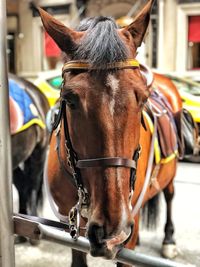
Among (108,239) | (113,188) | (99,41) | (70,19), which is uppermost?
(70,19)

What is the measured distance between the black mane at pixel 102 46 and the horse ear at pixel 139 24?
9cm

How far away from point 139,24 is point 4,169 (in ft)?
2.27

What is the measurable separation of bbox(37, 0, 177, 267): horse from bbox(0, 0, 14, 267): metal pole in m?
0.19

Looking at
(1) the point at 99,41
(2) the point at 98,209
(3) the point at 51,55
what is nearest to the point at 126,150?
(2) the point at 98,209

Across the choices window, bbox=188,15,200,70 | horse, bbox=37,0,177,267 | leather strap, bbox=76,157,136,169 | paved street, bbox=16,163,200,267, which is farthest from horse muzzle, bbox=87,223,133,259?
window, bbox=188,15,200,70

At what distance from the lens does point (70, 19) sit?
34.7 feet

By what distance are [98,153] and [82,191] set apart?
17 centimetres

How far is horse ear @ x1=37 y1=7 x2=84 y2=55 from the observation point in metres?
1.20

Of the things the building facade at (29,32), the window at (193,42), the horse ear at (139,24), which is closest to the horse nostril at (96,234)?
the horse ear at (139,24)

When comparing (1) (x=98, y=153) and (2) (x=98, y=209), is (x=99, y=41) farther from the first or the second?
(2) (x=98, y=209)

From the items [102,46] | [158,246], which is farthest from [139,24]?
[158,246]

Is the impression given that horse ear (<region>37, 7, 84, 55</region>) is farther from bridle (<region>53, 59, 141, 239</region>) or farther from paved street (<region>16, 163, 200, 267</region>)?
paved street (<region>16, 163, 200, 267</region>)

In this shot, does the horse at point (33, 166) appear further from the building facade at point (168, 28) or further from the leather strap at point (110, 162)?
the building facade at point (168, 28)

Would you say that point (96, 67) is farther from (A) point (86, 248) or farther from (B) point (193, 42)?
(B) point (193, 42)
